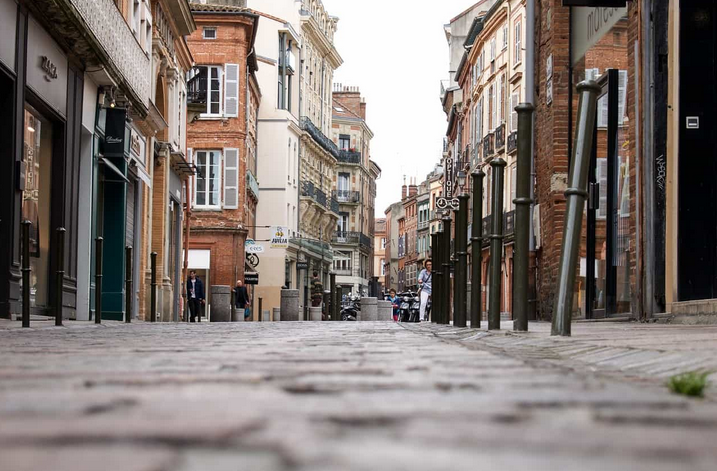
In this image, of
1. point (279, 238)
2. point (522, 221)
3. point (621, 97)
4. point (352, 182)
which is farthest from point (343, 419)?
point (352, 182)

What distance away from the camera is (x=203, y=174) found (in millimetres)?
52156

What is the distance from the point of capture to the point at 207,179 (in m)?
52.0

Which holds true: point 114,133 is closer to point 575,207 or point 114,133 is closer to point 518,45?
point 575,207

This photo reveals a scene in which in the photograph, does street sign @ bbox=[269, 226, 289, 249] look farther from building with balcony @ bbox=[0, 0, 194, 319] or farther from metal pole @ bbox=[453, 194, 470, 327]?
metal pole @ bbox=[453, 194, 470, 327]

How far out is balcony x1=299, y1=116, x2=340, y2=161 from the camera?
6844 centimetres

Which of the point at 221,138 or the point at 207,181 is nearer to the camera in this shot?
the point at 221,138

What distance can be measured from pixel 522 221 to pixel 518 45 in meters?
37.0

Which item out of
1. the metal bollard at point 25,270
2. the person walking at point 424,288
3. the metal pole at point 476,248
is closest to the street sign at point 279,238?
the person walking at point 424,288

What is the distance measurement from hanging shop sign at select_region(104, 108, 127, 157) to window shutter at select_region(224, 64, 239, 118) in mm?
29226

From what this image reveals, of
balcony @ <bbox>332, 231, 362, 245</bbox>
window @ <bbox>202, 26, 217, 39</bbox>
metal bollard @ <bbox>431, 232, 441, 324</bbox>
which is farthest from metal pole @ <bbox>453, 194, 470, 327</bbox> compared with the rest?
balcony @ <bbox>332, 231, 362, 245</bbox>

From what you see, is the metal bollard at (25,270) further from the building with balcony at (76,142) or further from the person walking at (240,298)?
the person walking at (240,298)

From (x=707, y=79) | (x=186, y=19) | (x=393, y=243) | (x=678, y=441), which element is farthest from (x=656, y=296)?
(x=393, y=243)

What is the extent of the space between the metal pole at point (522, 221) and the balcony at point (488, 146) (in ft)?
133

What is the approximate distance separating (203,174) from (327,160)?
89.2 ft
